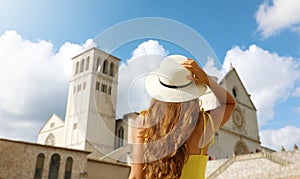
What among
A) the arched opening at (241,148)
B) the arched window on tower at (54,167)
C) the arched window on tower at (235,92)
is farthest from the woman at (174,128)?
the arched window on tower at (235,92)

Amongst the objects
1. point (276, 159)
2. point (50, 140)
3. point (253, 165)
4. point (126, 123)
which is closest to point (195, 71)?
point (126, 123)

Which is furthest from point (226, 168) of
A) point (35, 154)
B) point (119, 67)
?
point (119, 67)

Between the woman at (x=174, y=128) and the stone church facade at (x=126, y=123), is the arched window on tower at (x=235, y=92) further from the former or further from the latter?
the woman at (x=174, y=128)

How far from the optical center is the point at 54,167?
19625 millimetres

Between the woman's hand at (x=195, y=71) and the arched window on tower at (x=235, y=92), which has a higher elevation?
the arched window on tower at (x=235, y=92)

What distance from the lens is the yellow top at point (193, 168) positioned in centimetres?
152

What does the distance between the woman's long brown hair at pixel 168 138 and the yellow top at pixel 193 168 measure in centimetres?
4

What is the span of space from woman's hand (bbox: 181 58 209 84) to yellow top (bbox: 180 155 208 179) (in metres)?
0.42

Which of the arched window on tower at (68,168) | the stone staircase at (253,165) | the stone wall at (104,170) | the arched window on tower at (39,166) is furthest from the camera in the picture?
the stone wall at (104,170)

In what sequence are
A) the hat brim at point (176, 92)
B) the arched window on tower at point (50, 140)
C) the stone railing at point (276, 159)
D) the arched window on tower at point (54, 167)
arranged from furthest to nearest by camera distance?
the arched window on tower at point (50, 140)
the arched window on tower at point (54, 167)
the stone railing at point (276, 159)
the hat brim at point (176, 92)

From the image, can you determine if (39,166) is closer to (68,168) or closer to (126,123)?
(68,168)

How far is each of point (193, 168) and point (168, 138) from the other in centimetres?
22

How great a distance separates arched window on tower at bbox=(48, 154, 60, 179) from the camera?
19.5m

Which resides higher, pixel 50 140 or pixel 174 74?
pixel 50 140
